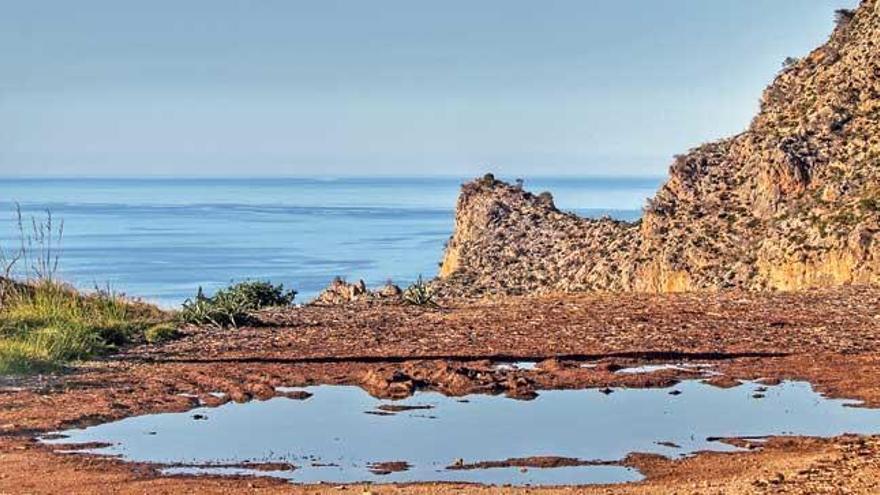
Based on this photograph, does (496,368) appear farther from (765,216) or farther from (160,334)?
(765,216)

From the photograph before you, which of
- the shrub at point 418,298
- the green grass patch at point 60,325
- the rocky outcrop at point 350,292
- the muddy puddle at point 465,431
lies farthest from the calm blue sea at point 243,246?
the muddy puddle at point 465,431

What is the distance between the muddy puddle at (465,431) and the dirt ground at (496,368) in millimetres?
319

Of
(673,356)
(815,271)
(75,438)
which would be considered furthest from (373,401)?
(815,271)

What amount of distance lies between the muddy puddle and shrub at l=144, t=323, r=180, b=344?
180 inches

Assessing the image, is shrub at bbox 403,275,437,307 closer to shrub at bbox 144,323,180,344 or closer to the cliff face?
shrub at bbox 144,323,180,344

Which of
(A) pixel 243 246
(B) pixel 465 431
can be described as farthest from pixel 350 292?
(A) pixel 243 246

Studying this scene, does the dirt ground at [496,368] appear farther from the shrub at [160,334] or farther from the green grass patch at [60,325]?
the green grass patch at [60,325]

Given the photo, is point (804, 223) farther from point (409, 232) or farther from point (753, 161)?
point (409, 232)

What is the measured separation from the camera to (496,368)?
14578mm

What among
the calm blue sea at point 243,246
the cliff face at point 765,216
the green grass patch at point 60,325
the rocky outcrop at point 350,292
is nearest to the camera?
the green grass patch at point 60,325

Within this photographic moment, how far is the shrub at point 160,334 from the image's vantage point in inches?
682

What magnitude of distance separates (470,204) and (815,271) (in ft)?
62.9

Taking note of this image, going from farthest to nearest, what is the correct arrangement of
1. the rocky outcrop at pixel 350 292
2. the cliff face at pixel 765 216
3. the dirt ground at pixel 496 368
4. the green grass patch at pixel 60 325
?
the cliff face at pixel 765 216 → the rocky outcrop at pixel 350 292 → the green grass patch at pixel 60 325 → the dirt ground at pixel 496 368

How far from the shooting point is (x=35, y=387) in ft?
44.1
